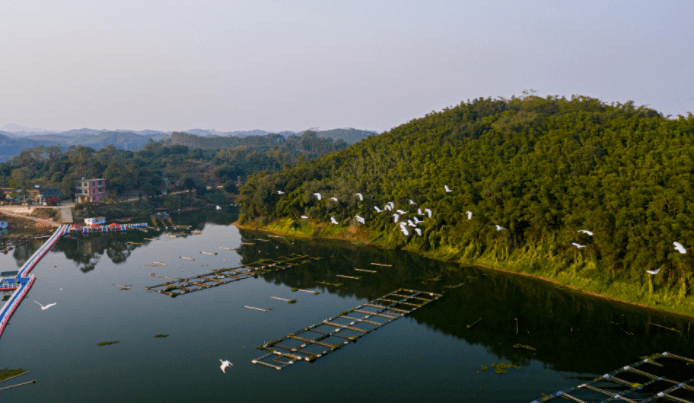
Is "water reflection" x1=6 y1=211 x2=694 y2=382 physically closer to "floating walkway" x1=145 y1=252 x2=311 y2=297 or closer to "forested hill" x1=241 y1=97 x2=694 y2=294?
"floating walkway" x1=145 y1=252 x2=311 y2=297

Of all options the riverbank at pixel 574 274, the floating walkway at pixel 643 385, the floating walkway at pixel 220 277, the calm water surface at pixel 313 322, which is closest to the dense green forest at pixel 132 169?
the floating walkway at pixel 220 277

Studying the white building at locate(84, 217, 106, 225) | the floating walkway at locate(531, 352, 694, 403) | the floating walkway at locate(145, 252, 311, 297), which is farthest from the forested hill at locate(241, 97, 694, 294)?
the white building at locate(84, 217, 106, 225)

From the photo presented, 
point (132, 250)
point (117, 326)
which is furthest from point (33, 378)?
point (132, 250)

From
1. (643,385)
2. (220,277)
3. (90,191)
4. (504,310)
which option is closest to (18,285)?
(220,277)

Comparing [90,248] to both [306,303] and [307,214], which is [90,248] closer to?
[307,214]

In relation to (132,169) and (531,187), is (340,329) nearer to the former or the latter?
(531,187)
